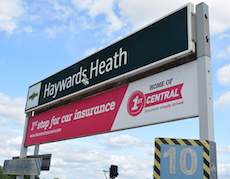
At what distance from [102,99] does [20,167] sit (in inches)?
208

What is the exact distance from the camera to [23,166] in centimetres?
1201

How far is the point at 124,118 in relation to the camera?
8.37 meters

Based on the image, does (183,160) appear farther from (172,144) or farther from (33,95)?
(33,95)

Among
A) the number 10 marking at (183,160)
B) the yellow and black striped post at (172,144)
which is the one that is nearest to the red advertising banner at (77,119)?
the yellow and black striped post at (172,144)

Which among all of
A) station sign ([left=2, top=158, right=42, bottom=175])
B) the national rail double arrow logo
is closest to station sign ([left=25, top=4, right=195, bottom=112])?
the national rail double arrow logo

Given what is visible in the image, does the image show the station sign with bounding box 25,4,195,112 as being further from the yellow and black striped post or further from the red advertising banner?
the yellow and black striped post

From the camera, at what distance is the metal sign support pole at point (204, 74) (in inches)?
241

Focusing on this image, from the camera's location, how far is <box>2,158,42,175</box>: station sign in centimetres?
1125

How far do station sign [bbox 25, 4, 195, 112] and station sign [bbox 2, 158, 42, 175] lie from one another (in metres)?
2.30

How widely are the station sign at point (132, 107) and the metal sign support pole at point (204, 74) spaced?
20 centimetres

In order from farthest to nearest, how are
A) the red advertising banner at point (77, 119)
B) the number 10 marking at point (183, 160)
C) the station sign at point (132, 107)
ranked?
the red advertising banner at point (77, 119)
the station sign at point (132, 107)
the number 10 marking at point (183, 160)

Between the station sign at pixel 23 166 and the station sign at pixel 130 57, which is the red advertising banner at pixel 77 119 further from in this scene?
the station sign at pixel 23 166

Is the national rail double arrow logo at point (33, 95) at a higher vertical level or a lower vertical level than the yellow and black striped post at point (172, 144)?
higher

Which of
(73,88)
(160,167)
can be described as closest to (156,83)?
(160,167)
